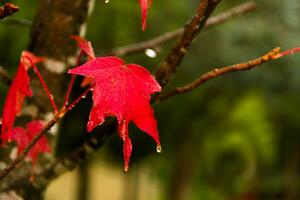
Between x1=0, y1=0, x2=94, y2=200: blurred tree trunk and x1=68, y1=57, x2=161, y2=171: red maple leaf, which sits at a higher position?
x1=68, y1=57, x2=161, y2=171: red maple leaf

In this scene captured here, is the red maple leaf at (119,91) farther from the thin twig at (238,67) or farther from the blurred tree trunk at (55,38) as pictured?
the blurred tree trunk at (55,38)

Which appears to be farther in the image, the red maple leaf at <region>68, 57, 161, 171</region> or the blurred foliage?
the blurred foliage

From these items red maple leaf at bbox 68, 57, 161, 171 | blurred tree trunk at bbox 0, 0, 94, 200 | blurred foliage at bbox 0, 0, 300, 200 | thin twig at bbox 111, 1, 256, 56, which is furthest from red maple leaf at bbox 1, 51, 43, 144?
blurred foliage at bbox 0, 0, 300, 200

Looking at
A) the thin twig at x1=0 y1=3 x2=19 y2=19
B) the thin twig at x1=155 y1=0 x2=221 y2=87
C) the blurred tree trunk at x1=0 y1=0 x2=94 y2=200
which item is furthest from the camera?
the blurred tree trunk at x1=0 y1=0 x2=94 y2=200

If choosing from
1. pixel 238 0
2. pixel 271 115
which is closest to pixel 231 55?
pixel 238 0

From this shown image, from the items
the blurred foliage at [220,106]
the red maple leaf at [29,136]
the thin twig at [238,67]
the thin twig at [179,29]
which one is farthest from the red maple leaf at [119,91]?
the blurred foliage at [220,106]

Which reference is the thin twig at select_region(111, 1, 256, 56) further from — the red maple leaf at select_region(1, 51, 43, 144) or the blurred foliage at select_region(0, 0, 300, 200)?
the blurred foliage at select_region(0, 0, 300, 200)

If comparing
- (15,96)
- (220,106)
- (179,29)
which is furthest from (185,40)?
(220,106)

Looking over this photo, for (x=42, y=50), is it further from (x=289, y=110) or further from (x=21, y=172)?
(x=289, y=110)
